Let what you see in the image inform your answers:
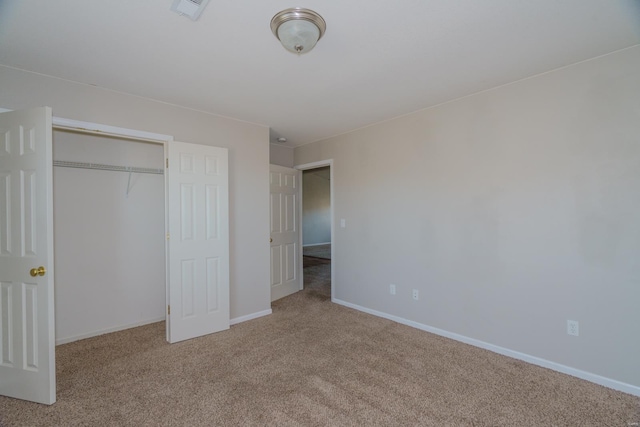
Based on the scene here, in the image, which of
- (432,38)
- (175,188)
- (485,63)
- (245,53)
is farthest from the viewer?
(175,188)

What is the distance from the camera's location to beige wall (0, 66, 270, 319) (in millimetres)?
2500

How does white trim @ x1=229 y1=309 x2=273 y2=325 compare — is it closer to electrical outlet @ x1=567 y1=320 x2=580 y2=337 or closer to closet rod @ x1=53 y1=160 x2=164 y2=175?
closet rod @ x1=53 y1=160 x2=164 y2=175

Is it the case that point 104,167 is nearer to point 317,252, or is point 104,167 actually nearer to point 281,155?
point 281,155

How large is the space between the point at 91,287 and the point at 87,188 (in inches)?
42.0

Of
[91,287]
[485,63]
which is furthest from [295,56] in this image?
[91,287]

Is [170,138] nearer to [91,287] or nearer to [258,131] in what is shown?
[258,131]

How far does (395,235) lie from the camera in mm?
3541

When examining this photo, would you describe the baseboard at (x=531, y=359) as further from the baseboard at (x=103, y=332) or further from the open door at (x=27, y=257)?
the open door at (x=27, y=257)

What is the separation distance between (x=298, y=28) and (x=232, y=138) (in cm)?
207

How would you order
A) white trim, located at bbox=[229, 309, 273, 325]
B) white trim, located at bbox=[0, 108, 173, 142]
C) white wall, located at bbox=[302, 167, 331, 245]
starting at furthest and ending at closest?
white wall, located at bbox=[302, 167, 331, 245] < white trim, located at bbox=[229, 309, 273, 325] < white trim, located at bbox=[0, 108, 173, 142]

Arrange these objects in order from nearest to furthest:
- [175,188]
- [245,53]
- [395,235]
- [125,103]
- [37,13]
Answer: [37,13] < [245,53] < [125,103] < [175,188] < [395,235]

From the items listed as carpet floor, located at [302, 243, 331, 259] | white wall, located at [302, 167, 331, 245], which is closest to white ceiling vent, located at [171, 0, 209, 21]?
carpet floor, located at [302, 243, 331, 259]

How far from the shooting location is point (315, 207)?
36.1 feet

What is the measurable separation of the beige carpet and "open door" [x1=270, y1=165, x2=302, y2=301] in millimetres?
1472
